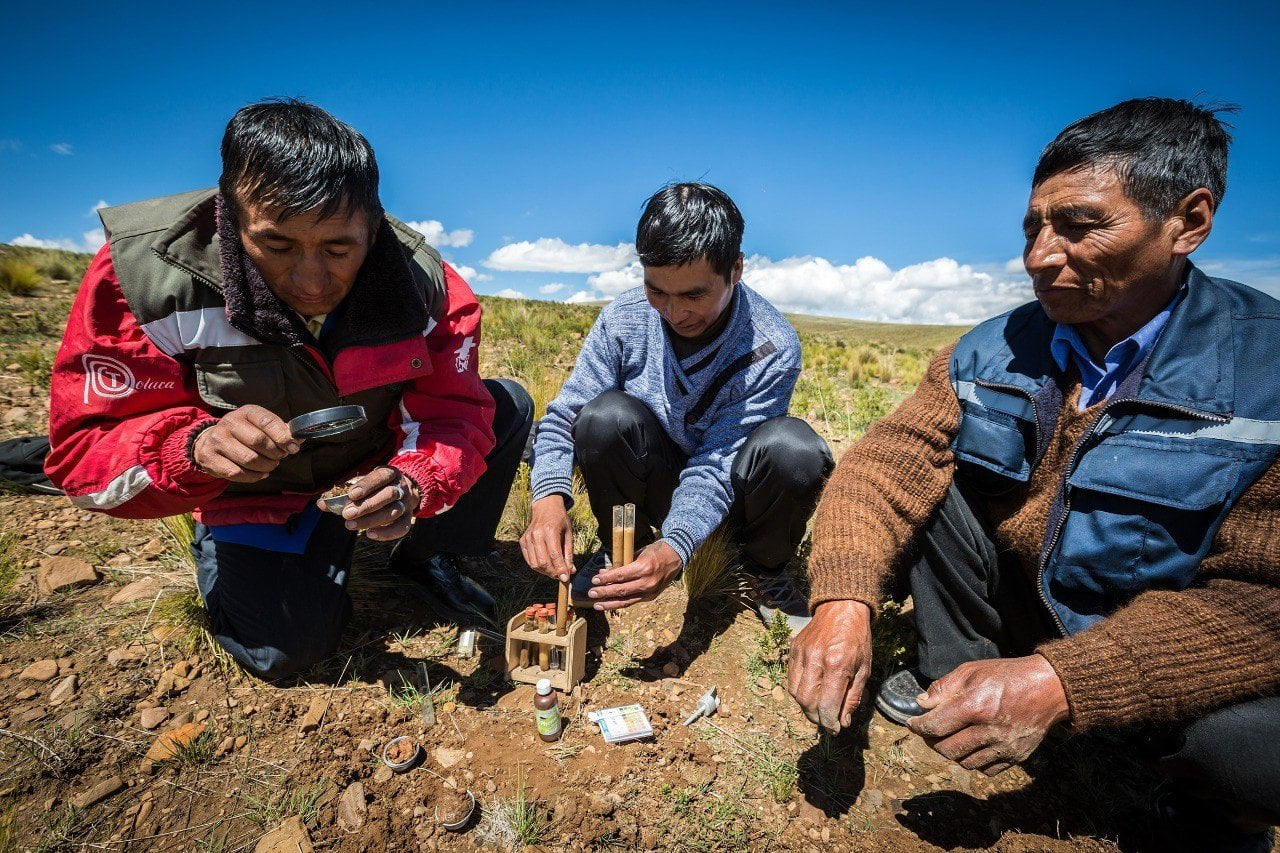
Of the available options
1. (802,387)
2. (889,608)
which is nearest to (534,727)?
(889,608)

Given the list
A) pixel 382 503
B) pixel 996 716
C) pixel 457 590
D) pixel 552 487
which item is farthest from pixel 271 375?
pixel 996 716

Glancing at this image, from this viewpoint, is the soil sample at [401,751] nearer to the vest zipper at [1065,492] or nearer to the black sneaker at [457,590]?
the black sneaker at [457,590]

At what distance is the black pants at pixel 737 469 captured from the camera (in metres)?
2.45

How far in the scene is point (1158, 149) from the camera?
157cm

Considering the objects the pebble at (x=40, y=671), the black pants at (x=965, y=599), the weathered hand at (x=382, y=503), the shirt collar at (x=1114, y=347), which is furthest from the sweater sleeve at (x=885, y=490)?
the pebble at (x=40, y=671)

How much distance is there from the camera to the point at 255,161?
5.31ft

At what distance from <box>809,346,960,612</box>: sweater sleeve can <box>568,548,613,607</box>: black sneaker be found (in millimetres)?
1061

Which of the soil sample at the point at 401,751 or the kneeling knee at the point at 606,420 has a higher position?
the kneeling knee at the point at 606,420

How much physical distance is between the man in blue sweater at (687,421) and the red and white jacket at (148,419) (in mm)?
523

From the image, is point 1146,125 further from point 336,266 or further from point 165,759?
point 165,759

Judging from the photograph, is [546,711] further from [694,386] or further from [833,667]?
[694,386]

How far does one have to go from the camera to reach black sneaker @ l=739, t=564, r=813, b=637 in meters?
2.59

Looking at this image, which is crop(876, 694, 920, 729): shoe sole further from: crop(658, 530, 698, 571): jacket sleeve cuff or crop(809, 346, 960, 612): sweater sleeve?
crop(658, 530, 698, 571): jacket sleeve cuff

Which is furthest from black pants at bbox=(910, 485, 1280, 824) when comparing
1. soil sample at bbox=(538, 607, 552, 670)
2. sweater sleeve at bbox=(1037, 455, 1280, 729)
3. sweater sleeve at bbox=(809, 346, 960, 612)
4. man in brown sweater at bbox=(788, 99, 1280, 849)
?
soil sample at bbox=(538, 607, 552, 670)
